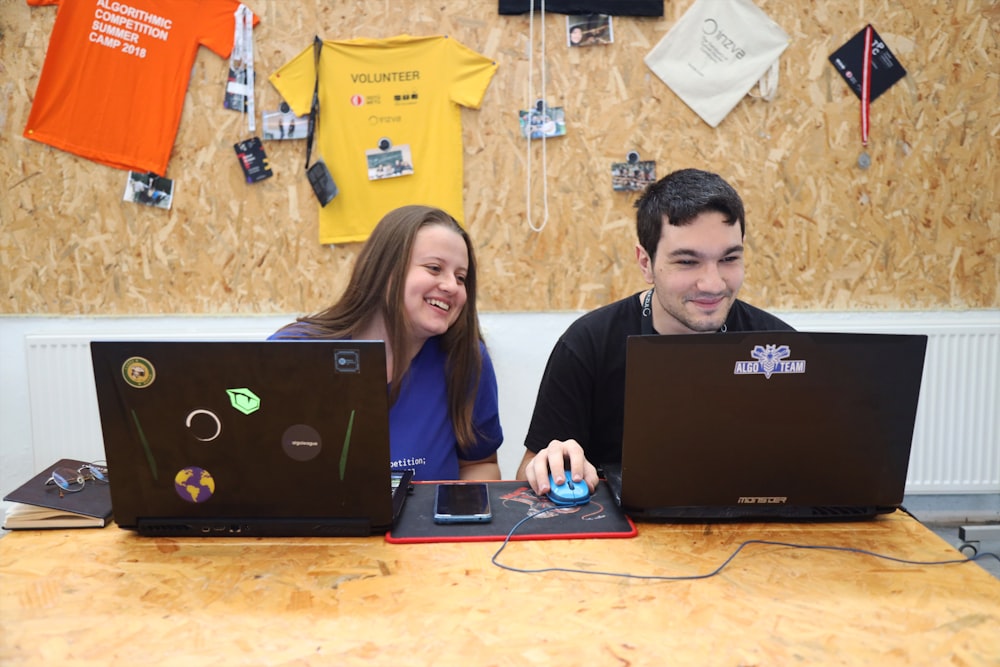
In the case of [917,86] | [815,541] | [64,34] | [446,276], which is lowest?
[815,541]

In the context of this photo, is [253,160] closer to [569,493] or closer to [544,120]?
[544,120]

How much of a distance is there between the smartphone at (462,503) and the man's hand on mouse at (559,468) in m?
0.09

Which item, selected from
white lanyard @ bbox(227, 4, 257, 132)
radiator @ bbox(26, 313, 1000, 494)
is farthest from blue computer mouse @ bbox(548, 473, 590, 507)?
white lanyard @ bbox(227, 4, 257, 132)

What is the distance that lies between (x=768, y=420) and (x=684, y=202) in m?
0.62

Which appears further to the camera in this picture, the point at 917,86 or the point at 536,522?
the point at 917,86

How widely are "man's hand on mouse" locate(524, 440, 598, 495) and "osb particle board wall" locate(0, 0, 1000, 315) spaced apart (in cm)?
151

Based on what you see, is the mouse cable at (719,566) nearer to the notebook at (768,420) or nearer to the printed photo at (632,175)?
the notebook at (768,420)

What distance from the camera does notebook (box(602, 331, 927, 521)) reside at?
3.43 feet

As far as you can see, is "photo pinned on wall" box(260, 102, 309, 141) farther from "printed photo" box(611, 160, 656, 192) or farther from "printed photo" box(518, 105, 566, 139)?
"printed photo" box(611, 160, 656, 192)

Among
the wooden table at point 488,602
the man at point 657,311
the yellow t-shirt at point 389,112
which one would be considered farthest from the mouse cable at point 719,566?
the yellow t-shirt at point 389,112

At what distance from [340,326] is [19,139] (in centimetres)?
187

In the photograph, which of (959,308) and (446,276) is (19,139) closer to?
(446,276)

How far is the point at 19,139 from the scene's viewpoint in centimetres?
266

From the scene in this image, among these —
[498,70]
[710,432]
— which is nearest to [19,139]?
[498,70]
